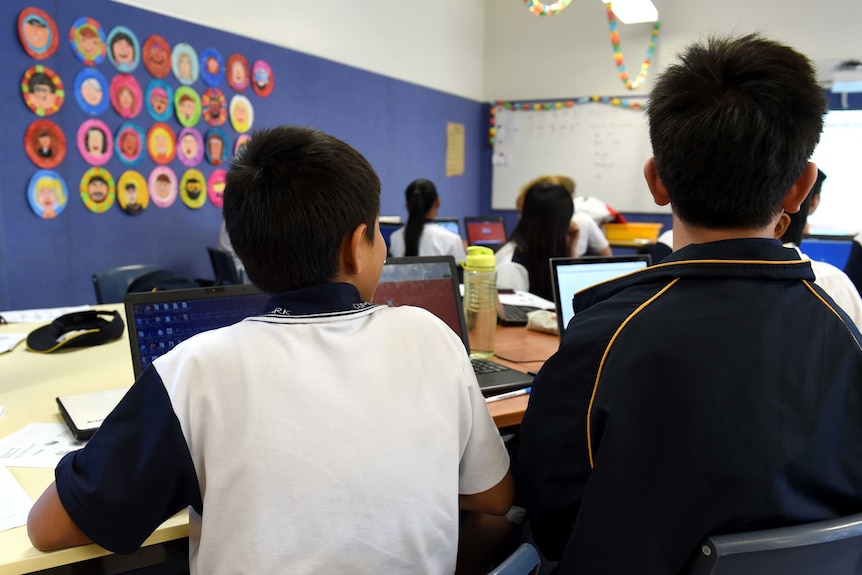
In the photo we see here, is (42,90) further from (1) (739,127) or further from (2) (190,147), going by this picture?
(1) (739,127)

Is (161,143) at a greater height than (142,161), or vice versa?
(161,143)

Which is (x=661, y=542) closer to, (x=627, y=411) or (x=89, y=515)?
(x=627, y=411)

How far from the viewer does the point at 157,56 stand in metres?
3.39

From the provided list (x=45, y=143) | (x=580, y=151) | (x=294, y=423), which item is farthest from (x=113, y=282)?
(x=580, y=151)

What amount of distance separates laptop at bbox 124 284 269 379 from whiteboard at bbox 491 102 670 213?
5.24 m

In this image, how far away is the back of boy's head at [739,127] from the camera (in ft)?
2.51

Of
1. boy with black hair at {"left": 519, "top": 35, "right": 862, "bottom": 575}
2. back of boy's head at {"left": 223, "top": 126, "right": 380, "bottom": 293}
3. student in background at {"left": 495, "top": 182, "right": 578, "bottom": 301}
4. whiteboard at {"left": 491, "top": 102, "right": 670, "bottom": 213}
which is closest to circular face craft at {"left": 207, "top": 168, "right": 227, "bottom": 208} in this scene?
student in background at {"left": 495, "top": 182, "right": 578, "bottom": 301}

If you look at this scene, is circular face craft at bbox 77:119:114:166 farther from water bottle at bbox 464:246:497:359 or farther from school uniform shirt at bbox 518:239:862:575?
school uniform shirt at bbox 518:239:862:575

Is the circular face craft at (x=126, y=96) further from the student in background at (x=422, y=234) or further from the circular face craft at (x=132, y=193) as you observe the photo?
the student in background at (x=422, y=234)

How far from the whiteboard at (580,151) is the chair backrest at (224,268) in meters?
3.80

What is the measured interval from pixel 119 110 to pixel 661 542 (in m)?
3.35

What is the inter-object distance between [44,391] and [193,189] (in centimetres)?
252

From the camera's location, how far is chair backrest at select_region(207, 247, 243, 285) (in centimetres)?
319

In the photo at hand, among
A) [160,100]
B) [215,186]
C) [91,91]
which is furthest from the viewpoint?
[215,186]
